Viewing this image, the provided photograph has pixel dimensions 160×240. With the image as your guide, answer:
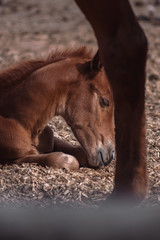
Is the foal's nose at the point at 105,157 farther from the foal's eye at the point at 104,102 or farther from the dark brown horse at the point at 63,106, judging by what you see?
the foal's eye at the point at 104,102

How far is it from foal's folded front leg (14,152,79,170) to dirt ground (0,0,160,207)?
0.09 m

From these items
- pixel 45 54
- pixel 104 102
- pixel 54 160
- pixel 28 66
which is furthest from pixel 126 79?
pixel 45 54

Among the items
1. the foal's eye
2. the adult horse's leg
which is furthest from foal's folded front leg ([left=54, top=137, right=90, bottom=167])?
the adult horse's leg

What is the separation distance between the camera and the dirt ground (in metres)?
3.32

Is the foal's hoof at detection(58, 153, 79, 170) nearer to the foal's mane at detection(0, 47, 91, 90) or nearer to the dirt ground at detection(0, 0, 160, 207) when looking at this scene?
the dirt ground at detection(0, 0, 160, 207)

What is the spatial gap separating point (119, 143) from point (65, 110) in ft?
5.49

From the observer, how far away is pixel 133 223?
1.35m

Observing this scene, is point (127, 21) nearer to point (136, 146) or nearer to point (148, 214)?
point (136, 146)

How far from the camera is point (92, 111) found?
13.8 feet

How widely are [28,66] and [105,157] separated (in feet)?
3.57

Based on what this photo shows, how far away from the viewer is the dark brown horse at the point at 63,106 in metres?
4.13

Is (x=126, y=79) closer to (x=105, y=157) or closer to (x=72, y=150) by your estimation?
(x=105, y=157)

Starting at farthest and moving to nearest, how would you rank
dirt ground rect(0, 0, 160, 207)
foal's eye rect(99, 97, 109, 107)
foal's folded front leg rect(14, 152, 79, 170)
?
1. foal's eye rect(99, 97, 109, 107)
2. foal's folded front leg rect(14, 152, 79, 170)
3. dirt ground rect(0, 0, 160, 207)

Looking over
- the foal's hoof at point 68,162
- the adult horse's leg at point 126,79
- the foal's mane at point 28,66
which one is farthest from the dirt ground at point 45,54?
the foal's mane at point 28,66
